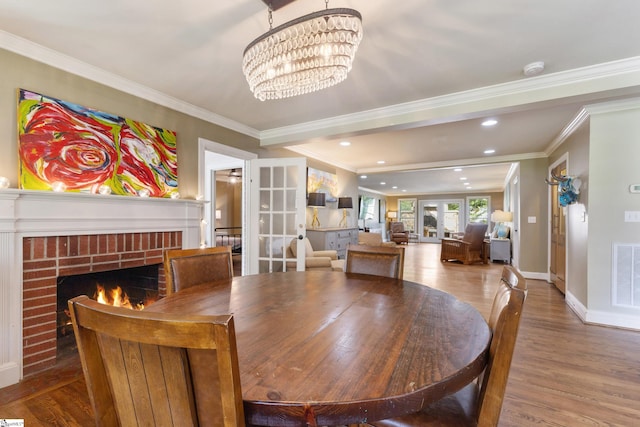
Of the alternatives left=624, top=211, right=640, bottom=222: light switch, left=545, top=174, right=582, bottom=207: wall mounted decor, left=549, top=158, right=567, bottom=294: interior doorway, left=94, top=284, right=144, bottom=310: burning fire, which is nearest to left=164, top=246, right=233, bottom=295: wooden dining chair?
left=94, top=284, right=144, bottom=310: burning fire

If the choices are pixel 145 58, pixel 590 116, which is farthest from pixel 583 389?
pixel 145 58

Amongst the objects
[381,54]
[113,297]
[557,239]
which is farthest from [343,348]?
[557,239]

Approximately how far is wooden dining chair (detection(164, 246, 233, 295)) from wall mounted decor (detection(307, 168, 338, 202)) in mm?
3251

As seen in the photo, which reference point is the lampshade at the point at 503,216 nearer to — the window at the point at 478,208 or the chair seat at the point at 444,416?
the window at the point at 478,208

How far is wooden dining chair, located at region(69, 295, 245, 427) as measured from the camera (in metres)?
0.52

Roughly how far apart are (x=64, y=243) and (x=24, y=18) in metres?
1.46

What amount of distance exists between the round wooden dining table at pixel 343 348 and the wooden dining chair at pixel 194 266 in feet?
0.71

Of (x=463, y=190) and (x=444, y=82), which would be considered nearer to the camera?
(x=444, y=82)

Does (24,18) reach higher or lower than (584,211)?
higher

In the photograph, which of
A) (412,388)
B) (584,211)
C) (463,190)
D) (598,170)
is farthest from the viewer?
(463,190)

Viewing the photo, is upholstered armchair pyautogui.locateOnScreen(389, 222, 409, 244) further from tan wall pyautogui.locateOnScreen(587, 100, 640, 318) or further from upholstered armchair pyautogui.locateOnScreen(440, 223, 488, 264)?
tan wall pyautogui.locateOnScreen(587, 100, 640, 318)

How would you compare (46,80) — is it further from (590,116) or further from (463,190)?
(463,190)

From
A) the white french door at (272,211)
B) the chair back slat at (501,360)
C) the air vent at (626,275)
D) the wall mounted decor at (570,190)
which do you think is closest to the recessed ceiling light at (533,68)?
the wall mounted decor at (570,190)

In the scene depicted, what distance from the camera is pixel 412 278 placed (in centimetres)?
519
